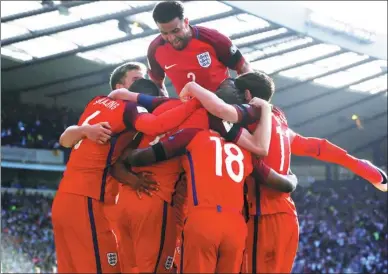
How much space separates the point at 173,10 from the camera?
195 inches

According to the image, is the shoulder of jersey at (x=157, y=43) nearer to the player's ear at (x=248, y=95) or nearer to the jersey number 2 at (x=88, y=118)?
the jersey number 2 at (x=88, y=118)

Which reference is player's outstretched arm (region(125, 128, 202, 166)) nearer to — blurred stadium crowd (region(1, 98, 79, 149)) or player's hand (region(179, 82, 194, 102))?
player's hand (region(179, 82, 194, 102))

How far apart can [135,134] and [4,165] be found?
21471 mm

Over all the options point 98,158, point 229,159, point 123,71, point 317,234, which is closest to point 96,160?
point 98,158

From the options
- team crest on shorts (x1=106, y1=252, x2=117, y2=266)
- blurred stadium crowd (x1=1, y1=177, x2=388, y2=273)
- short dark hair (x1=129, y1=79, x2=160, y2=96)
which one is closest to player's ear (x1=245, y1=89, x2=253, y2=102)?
short dark hair (x1=129, y1=79, x2=160, y2=96)

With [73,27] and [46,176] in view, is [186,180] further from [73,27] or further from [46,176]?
[46,176]

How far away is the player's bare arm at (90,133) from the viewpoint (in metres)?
4.92

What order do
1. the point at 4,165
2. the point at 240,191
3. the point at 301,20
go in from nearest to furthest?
1. the point at 240,191
2. the point at 301,20
3. the point at 4,165

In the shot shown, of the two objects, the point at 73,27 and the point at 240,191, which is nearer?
the point at 240,191

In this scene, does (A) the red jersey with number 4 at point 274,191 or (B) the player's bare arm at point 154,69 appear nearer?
(A) the red jersey with number 4 at point 274,191

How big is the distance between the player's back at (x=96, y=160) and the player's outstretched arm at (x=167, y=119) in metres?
0.39

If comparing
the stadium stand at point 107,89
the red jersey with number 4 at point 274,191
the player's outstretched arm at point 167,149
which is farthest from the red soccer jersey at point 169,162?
the stadium stand at point 107,89

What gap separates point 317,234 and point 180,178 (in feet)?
70.1

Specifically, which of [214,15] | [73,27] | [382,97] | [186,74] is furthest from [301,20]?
[186,74]
